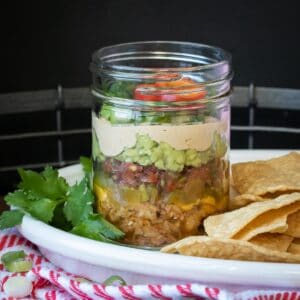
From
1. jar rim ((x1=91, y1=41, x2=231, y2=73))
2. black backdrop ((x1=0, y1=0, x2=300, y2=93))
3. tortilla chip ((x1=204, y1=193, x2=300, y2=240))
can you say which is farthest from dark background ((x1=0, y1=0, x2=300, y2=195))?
tortilla chip ((x1=204, y1=193, x2=300, y2=240))

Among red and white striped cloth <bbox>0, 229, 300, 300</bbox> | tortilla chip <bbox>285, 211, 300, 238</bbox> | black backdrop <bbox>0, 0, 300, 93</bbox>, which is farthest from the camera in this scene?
black backdrop <bbox>0, 0, 300, 93</bbox>

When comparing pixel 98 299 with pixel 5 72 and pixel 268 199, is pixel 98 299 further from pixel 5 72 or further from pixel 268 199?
pixel 5 72

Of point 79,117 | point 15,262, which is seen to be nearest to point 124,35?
point 79,117

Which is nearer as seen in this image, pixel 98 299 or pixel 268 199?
pixel 98 299

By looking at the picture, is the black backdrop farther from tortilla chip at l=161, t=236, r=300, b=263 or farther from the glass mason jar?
tortilla chip at l=161, t=236, r=300, b=263

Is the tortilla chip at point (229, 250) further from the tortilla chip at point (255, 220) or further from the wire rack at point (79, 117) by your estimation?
the wire rack at point (79, 117)

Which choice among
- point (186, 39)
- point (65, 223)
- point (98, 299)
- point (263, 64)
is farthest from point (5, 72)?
point (98, 299)

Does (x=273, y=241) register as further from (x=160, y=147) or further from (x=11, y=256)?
(x=11, y=256)
